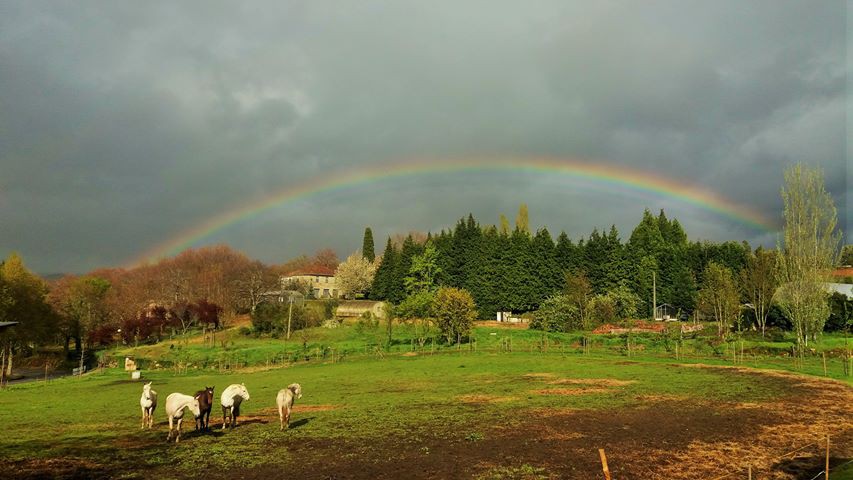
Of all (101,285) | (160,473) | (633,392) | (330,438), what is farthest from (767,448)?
(101,285)

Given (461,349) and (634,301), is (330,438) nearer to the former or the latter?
(461,349)

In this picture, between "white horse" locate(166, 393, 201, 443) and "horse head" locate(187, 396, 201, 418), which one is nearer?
"white horse" locate(166, 393, 201, 443)

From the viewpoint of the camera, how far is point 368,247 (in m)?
141

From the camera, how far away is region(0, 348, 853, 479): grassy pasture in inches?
553

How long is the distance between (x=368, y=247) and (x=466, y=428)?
123332mm

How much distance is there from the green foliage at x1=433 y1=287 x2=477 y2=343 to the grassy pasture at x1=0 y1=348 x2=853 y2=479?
26419 mm

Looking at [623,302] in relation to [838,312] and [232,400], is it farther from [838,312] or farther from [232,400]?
[232,400]

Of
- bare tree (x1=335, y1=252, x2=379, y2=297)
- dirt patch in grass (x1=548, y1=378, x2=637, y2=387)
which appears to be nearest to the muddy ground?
dirt patch in grass (x1=548, y1=378, x2=637, y2=387)

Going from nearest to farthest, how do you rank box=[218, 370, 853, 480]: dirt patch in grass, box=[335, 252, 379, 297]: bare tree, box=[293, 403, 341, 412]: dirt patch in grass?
box=[218, 370, 853, 480]: dirt patch in grass → box=[293, 403, 341, 412]: dirt patch in grass → box=[335, 252, 379, 297]: bare tree

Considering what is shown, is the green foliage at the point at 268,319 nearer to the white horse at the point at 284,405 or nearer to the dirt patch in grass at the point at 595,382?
the dirt patch in grass at the point at 595,382

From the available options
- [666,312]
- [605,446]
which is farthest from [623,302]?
[605,446]

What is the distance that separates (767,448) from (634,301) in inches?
2897

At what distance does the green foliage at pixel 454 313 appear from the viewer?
6216 cm

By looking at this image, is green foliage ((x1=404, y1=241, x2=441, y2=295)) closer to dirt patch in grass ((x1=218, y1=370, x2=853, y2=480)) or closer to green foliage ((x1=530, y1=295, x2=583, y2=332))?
green foliage ((x1=530, y1=295, x2=583, y2=332))
